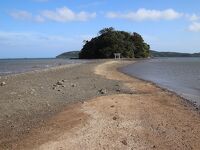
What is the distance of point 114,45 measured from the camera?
154m

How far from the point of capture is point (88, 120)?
1344cm

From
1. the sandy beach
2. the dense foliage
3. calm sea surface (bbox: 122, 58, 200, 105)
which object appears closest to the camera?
the sandy beach

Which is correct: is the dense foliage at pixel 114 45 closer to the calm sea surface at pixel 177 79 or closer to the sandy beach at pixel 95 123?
the calm sea surface at pixel 177 79

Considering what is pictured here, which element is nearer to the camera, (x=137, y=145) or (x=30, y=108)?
(x=137, y=145)

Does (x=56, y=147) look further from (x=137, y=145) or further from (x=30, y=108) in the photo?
(x=30, y=108)

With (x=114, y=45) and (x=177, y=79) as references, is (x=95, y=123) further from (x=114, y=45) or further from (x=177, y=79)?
(x=114, y=45)

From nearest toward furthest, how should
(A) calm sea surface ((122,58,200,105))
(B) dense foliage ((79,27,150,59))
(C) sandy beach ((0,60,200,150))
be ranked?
(C) sandy beach ((0,60,200,150)) < (A) calm sea surface ((122,58,200,105)) < (B) dense foliage ((79,27,150,59))

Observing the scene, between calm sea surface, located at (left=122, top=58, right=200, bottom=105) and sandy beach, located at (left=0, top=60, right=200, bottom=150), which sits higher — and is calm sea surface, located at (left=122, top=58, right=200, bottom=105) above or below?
below

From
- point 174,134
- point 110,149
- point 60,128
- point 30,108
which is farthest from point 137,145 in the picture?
point 30,108

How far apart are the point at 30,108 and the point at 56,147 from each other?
5755 mm

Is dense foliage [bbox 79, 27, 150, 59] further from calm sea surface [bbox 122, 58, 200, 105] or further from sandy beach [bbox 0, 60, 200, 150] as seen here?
sandy beach [bbox 0, 60, 200, 150]

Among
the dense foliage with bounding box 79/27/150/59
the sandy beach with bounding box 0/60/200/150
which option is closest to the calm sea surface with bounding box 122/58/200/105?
the sandy beach with bounding box 0/60/200/150

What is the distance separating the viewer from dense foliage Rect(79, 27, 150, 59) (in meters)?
156

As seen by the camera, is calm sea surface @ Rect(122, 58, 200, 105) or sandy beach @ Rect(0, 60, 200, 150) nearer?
sandy beach @ Rect(0, 60, 200, 150)
